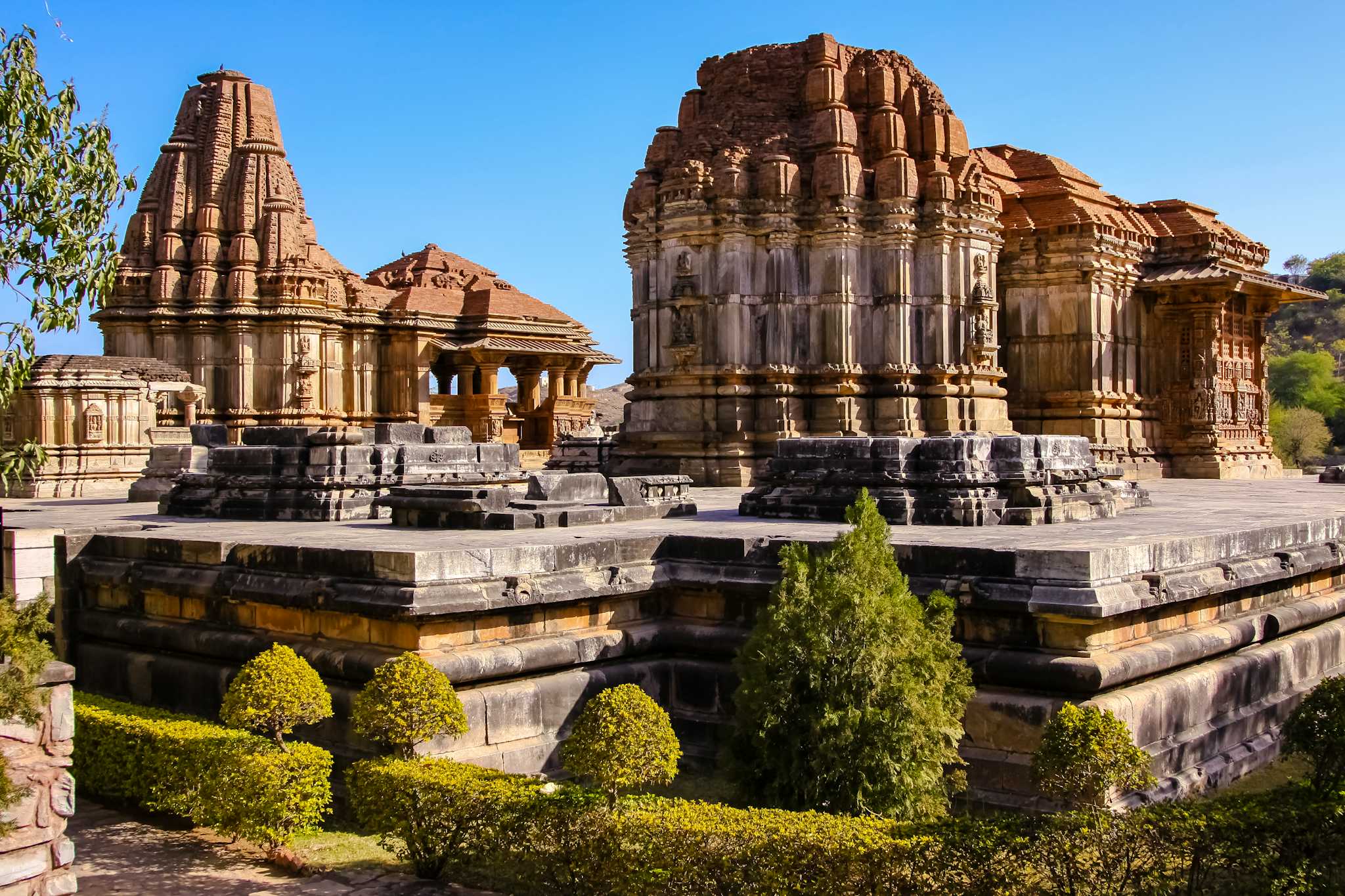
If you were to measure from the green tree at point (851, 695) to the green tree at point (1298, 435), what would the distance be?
123ft

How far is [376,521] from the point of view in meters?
12.3

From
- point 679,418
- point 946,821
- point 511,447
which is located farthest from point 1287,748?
point 679,418

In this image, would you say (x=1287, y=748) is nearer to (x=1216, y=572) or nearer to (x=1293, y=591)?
(x=1216, y=572)

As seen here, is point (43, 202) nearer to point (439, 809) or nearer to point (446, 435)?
point (439, 809)

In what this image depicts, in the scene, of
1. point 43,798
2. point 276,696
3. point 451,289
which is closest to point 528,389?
point 451,289

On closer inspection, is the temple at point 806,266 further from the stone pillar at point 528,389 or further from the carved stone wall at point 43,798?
the stone pillar at point 528,389

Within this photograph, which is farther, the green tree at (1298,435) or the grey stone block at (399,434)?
the green tree at (1298,435)

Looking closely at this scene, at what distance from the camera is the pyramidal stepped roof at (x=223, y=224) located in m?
28.8

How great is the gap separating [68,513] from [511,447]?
5.11 meters

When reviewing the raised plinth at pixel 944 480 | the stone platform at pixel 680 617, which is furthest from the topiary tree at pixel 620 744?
the raised plinth at pixel 944 480

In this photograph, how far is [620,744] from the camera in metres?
6.54

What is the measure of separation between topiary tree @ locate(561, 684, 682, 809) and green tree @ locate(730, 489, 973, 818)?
573mm

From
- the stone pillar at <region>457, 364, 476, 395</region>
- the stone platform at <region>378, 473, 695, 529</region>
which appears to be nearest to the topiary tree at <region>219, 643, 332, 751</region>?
the stone platform at <region>378, 473, 695, 529</region>

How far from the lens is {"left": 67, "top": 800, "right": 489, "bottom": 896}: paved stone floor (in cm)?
649
